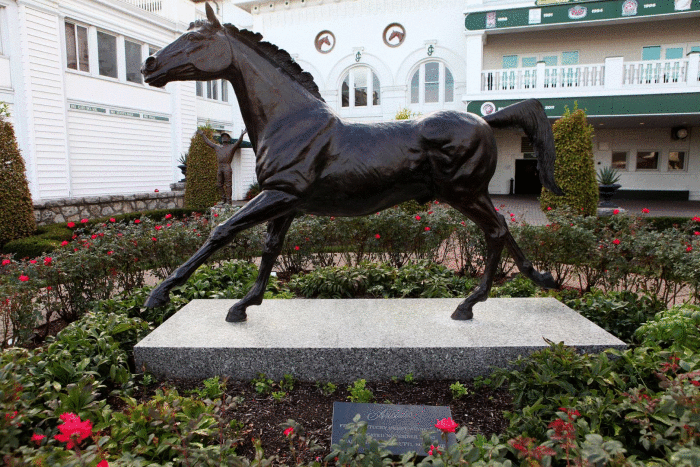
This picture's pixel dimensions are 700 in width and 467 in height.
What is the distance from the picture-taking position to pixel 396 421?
2477 mm

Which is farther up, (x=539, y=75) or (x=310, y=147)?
(x=539, y=75)

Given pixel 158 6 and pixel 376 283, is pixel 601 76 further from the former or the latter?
pixel 158 6

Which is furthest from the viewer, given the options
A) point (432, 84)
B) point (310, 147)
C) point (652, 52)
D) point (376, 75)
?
point (376, 75)

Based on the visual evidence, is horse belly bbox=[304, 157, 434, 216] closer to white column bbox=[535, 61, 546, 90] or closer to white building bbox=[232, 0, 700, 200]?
white building bbox=[232, 0, 700, 200]

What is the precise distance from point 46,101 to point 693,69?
2136 centimetres

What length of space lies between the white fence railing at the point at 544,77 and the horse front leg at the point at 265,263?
56.4ft

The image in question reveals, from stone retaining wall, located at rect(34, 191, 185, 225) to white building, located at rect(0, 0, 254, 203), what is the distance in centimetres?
209

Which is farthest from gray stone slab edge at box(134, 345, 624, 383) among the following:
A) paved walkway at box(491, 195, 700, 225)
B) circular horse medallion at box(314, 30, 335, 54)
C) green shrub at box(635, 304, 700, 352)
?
circular horse medallion at box(314, 30, 335, 54)

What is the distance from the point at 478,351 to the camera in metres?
3.04

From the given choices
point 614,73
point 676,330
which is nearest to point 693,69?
point 614,73

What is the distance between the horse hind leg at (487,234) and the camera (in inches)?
137

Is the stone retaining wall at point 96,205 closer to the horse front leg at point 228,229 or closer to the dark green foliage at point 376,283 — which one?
the dark green foliage at point 376,283

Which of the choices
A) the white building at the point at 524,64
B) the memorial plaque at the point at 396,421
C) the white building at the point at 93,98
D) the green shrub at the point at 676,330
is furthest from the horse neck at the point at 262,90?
the white building at the point at 524,64

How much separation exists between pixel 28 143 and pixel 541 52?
19972 millimetres
